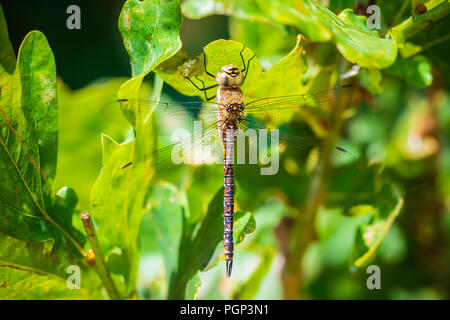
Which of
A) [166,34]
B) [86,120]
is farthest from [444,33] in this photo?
[86,120]

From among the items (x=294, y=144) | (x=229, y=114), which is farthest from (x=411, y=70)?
(x=229, y=114)

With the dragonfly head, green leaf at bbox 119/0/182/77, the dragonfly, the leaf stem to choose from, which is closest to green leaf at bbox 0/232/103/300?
the dragonfly

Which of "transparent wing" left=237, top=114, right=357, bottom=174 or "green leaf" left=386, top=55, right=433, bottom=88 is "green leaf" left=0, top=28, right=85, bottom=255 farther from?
"green leaf" left=386, top=55, right=433, bottom=88

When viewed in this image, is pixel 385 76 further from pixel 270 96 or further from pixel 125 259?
pixel 125 259

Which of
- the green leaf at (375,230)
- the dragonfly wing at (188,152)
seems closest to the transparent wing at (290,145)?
the dragonfly wing at (188,152)

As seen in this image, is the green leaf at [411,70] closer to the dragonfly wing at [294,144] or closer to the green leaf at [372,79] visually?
the green leaf at [372,79]
